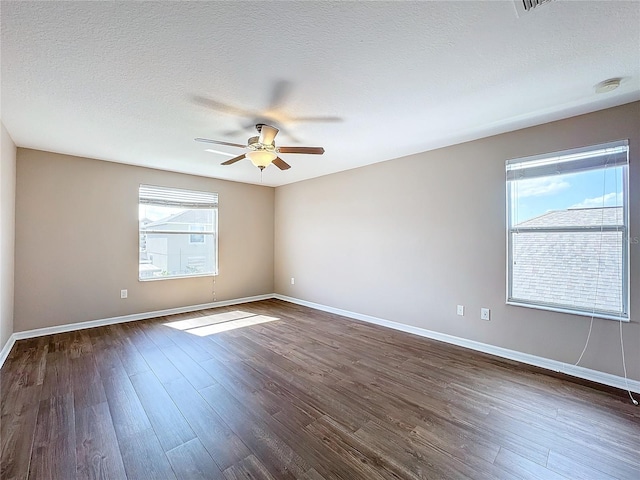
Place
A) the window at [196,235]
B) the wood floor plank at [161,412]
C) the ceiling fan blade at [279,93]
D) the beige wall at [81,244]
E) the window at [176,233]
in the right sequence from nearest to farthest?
the wood floor plank at [161,412]
the ceiling fan blade at [279,93]
the beige wall at [81,244]
the window at [176,233]
the window at [196,235]

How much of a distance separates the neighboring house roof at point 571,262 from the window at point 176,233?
4.80m

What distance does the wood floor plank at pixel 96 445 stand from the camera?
5.07ft

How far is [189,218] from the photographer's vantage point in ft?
16.6

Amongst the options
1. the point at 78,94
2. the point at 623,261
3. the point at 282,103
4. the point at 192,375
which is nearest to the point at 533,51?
the point at 282,103

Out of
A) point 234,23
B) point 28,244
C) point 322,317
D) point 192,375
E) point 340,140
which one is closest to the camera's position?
point 234,23

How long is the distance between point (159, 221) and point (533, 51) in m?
5.07

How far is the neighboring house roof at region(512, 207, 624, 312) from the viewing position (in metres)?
2.55

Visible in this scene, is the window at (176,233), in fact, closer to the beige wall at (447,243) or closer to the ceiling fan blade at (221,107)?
the beige wall at (447,243)

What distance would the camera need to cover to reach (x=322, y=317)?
4.69 m

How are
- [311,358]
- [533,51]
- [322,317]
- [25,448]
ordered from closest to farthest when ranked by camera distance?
1. [25,448]
2. [533,51]
3. [311,358]
4. [322,317]

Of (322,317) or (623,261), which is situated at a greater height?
(623,261)

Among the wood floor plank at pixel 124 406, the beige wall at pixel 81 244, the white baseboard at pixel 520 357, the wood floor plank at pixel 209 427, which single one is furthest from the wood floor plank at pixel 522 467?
the beige wall at pixel 81 244

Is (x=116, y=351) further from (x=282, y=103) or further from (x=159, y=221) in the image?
(x=282, y=103)

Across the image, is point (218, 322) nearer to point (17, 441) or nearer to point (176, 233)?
point (176, 233)
